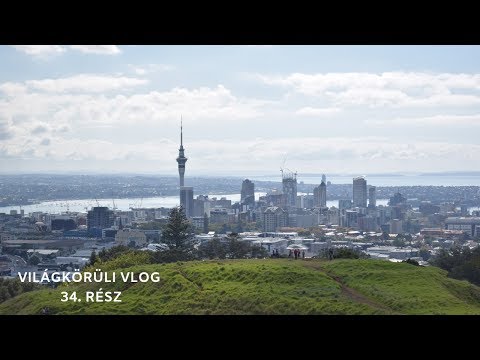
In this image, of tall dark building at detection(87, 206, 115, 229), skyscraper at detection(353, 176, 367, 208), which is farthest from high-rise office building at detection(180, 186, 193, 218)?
skyscraper at detection(353, 176, 367, 208)

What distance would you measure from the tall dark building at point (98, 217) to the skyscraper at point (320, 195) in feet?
19.9

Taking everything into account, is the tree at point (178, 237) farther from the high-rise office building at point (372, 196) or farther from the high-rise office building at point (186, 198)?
the high-rise office building at point (372, 196)

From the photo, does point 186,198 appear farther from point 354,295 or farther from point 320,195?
point 354,295

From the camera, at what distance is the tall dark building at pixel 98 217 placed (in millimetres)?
14406

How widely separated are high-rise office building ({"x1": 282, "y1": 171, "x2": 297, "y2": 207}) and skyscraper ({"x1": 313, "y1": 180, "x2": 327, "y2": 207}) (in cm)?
69

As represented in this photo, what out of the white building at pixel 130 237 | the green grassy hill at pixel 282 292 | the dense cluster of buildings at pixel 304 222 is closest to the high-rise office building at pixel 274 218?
the dense cluster of buildings at pixel 304 222

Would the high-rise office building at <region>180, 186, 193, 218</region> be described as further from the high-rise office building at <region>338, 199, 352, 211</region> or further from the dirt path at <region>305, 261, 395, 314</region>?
the dirt path at <region>305, 261, 395, 314</region>

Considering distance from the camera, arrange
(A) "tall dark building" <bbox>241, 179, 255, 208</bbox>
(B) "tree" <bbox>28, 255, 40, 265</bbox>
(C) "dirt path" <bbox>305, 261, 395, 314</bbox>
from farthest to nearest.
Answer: (A) "tall dark building" <bbox>241, 179, 255, 208</bbox> → (B) "tree" <bbox>28, 255, 40, 265</bbox> → (C) "dirt path" <bbox>305, 261, 395, 314</bbox>

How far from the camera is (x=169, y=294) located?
9.16m

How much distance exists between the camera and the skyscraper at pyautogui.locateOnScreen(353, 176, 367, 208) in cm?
1803
